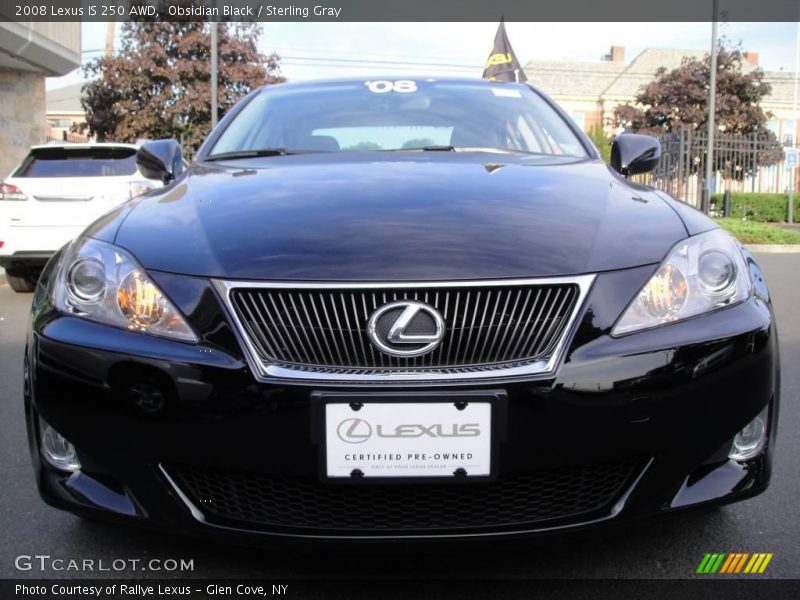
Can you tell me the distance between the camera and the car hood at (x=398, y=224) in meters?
1.87

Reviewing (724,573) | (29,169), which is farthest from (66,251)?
(29,169)

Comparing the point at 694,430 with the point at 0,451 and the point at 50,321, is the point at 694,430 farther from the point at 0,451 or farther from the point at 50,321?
the point at 0,451

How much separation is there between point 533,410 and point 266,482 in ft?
1.92

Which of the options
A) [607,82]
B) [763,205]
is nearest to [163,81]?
[763,205]

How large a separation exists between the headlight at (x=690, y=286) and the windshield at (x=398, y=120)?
3.76 ft

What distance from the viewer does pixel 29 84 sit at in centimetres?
1803

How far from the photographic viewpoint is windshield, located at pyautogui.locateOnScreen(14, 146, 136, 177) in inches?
306

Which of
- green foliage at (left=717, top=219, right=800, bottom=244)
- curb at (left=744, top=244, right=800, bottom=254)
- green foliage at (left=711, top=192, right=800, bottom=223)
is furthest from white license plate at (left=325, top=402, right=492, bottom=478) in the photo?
green foliage at (left=711, top=192, right=800, bottom=223)

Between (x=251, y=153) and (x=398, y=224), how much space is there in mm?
1228

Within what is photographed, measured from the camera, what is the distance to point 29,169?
7.80 metres

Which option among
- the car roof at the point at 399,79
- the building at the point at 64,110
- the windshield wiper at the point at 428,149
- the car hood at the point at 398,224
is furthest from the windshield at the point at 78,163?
the building at the point at 64,110

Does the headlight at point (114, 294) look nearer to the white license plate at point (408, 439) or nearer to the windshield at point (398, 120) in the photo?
the white license plate at point (408, 439)

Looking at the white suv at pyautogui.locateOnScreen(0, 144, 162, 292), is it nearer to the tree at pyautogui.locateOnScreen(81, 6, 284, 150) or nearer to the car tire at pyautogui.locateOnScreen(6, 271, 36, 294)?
the car tire at pyautogui.locateOnScreen(6, 271, 36, 294)

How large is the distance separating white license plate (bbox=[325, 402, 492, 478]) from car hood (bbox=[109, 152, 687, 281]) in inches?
11.3
